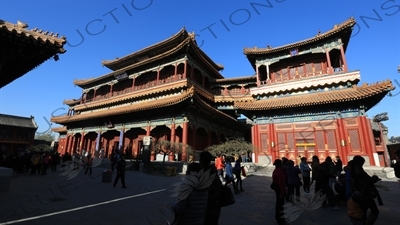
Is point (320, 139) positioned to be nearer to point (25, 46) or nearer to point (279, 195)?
point (279, 195)

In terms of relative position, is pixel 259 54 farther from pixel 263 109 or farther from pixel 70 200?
pixel 70 200

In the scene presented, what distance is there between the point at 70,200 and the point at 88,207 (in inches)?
47.8

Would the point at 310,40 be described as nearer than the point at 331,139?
No

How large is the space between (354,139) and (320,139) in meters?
2.04

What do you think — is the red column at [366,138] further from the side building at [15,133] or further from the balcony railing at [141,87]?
the side building at [15,133]

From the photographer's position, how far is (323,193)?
231 inches

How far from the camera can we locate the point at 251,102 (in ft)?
61.5

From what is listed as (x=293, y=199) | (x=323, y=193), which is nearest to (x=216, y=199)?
(x=323, y=193)

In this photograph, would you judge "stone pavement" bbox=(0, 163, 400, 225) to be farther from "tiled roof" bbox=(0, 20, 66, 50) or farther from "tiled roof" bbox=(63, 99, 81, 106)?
"tiled roof" bbox=(63, 99, 81, 106)

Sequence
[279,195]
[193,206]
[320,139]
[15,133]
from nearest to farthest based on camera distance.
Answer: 1. [193,206]
2. [279,195]
3. [320,139]
4. [15,133]

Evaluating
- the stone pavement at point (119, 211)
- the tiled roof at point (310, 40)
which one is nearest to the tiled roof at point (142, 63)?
the tiled roof at point (310, 40)

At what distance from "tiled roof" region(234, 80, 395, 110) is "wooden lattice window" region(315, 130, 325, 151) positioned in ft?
7.55

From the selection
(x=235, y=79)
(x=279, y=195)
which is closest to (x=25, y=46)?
(x=279, y=195)

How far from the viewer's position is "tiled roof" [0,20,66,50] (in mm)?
5797
